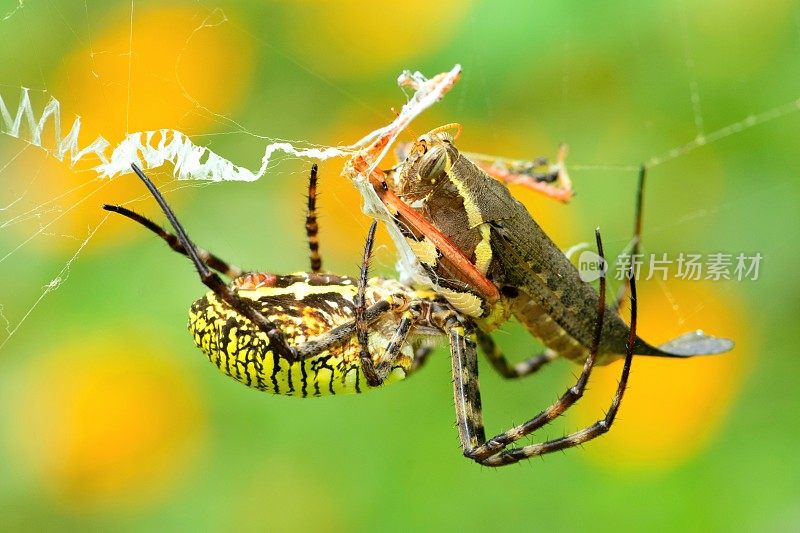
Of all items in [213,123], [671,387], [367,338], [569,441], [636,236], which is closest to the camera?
[367,338]

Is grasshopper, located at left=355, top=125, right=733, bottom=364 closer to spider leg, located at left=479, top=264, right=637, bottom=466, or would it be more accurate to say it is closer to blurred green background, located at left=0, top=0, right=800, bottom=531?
spider leg, located at left=479, top=264, right=637, bottom=466

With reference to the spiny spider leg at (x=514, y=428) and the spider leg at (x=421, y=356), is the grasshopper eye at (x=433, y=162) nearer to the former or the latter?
the spiny spider leg at (x=514, y=428)

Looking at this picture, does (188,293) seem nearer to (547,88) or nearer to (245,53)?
(245,53)

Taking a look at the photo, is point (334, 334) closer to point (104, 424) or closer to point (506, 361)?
point (506, 361)

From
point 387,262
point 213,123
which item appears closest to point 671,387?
point 387,262

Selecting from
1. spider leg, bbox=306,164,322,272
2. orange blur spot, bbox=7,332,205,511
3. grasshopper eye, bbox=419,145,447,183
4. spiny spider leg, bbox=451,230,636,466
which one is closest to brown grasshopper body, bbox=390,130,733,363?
grasshopper eye, bbox=419,145,447,183

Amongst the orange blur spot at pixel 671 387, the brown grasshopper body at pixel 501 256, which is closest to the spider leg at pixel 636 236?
the orange blur spot at pixel 671 387

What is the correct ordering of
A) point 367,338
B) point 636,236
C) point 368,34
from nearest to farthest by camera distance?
1. point 367,338
2. point 636,236
3. point 368,34
